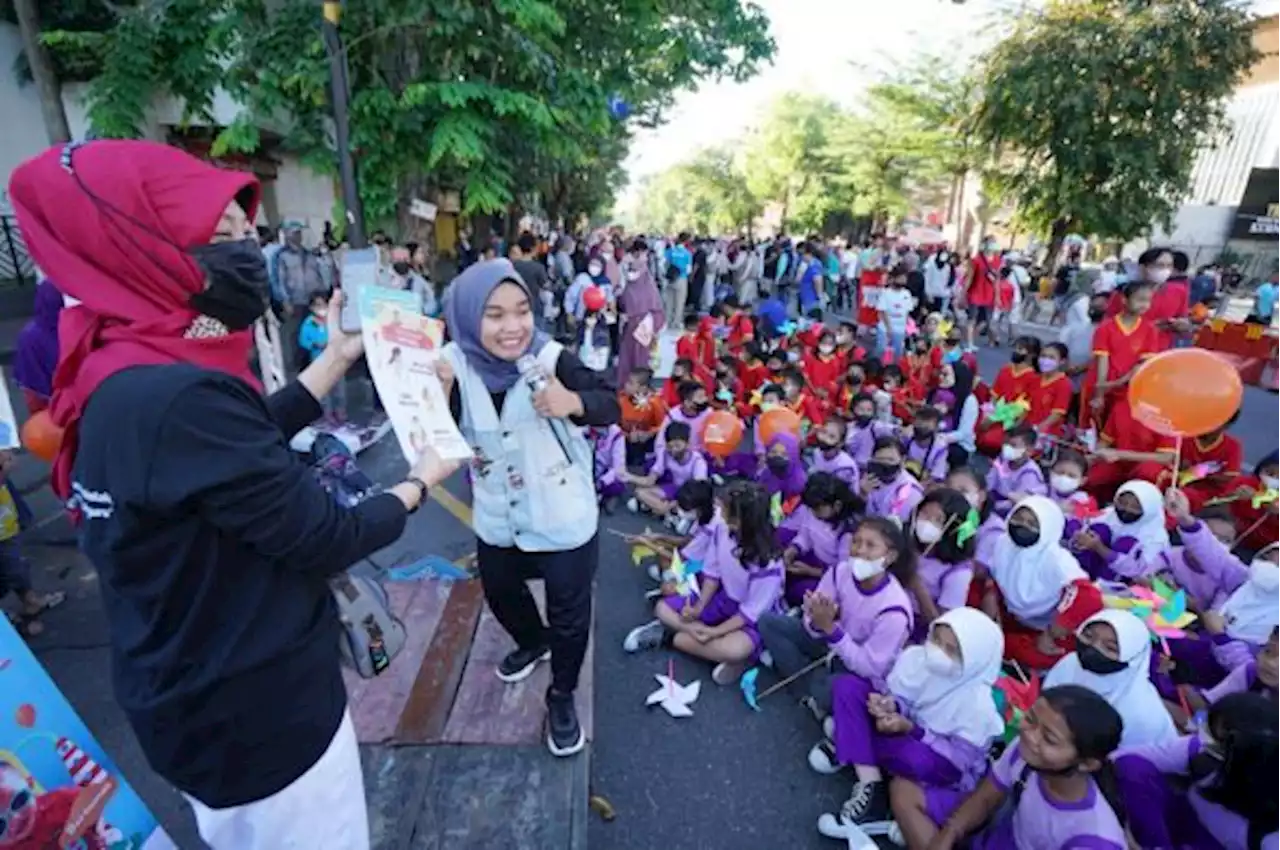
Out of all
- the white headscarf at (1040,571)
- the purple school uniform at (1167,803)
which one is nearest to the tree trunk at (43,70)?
the white headscarf at (1040,571)

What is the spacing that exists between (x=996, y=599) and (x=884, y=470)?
1.12 m

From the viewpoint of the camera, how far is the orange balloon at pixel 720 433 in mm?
5363

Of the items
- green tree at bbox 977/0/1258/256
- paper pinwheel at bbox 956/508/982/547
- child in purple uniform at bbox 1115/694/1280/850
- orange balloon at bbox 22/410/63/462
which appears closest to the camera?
orange balloon at bbox 22/410/63/462

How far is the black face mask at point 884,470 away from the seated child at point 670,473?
121cm

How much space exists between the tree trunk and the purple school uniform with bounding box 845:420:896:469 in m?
11.2

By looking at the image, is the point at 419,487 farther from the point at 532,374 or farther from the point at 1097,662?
the point at 1097,662

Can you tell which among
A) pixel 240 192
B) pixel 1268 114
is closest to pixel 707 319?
pixel 240 192

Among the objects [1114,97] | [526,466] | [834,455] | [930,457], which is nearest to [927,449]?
[930,457]

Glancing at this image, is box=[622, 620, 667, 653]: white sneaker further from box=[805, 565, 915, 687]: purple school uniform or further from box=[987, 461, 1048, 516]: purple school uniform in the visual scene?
box=[987, 461, 1048, 516]: purple school uniform

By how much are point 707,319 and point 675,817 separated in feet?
21.0

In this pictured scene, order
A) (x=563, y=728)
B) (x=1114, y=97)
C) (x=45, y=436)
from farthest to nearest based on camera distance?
(x=1114, y=97), (x=563, y=728), (x=45, y=436)

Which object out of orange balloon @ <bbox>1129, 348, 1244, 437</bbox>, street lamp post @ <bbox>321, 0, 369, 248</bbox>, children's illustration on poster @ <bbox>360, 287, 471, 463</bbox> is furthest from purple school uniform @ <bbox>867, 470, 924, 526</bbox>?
street lamp post @ <bbox>321, 0, 369, 248</bbox>

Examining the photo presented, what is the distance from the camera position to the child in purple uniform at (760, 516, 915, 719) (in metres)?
2.95

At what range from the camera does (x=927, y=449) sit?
217 inches
